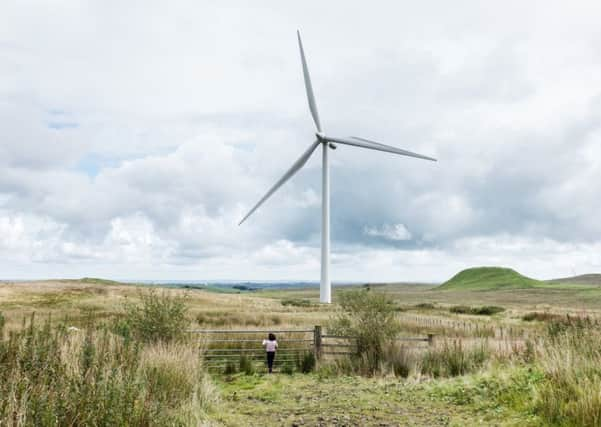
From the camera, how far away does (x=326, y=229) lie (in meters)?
57.5

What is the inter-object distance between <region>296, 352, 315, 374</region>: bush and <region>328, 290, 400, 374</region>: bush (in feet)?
3.94

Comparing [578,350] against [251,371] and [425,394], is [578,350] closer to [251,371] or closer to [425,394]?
[425,394]

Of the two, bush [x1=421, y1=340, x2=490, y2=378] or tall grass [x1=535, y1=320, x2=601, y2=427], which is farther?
bush [x1=421, y1=340, x2=490, y2=378]

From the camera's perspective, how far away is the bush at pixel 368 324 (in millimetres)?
18469

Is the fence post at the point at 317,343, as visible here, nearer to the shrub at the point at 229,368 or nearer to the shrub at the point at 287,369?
the shrub at the point at 287,369

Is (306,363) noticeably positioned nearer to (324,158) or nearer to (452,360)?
(452,360)

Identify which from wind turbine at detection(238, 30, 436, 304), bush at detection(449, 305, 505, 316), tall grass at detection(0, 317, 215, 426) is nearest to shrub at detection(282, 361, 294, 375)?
tall grass at detection(0, 317, 215, 426)

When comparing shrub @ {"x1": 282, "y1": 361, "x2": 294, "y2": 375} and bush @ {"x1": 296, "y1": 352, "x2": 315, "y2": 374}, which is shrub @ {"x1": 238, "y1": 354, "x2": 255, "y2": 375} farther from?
bush @ {"x1": 296, "y1": 352, "x2": 315, "y2": 374}

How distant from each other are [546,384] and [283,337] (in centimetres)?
1499

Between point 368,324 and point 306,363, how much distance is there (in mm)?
2745

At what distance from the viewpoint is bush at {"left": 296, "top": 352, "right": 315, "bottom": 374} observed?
19469 mm

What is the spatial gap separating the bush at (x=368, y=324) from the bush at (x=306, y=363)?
120 centimetres

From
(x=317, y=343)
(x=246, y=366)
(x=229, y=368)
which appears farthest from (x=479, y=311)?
(x=229, y=368)

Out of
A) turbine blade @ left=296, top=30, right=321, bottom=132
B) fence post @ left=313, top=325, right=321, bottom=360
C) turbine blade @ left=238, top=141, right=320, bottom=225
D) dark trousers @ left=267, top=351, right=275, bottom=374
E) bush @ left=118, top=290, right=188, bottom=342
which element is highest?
turbine blade @ left=296, top=30, right=321, bottom=132
